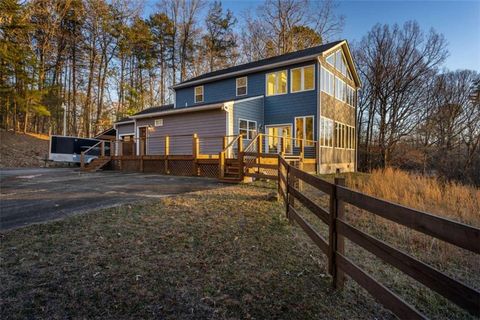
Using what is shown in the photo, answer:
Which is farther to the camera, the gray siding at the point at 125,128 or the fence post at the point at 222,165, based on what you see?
the gray siding at the point at 125,128

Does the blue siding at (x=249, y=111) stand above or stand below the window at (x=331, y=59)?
below

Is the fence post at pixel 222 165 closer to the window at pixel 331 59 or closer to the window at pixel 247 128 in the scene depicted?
the window at pixel 247 128

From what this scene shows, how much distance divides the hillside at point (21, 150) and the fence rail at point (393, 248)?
72.0 feet

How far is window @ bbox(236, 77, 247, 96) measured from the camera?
1661 cm

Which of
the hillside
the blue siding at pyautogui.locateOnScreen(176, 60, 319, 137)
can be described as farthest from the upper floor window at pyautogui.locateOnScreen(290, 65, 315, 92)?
the hillside

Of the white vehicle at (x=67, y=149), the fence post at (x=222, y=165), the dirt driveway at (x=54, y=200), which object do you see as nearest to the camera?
the dirt driveway at (x=54, y=200)

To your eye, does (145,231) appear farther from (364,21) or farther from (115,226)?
(364,21)

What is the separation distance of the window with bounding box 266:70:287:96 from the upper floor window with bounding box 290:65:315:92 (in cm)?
49

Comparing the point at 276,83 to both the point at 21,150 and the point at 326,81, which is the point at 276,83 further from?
the point at 21,150

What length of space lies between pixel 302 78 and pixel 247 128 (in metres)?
4.16

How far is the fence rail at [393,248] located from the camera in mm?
1479

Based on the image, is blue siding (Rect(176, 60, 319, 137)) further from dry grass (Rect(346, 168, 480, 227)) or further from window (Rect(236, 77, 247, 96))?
dry grass (Rect(346, 168, 480, 227))

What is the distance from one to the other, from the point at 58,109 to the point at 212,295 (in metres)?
30.1

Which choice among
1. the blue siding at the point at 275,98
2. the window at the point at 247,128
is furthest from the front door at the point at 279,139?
the window at the point at 247,128
